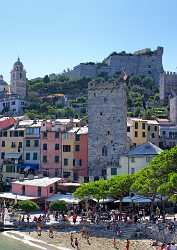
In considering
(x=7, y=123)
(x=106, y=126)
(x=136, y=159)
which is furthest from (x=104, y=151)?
(x=7, y=123)

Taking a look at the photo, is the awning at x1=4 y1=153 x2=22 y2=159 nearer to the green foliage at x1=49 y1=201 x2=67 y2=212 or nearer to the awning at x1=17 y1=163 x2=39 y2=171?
the awning at x1=17 y1=163 x2=39 y2=171

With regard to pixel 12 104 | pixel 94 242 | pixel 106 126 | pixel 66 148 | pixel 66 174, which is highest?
pixel 12 104

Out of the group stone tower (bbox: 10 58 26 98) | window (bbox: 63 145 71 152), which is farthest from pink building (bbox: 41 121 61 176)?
stone tower (bbox: 10 58 26 98)

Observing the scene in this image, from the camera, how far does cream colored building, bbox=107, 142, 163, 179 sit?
64.2 m

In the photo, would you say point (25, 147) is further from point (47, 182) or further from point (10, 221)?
point (10, 221)

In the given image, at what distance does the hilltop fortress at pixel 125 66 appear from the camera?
15788cm

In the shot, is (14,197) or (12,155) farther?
(12,155)

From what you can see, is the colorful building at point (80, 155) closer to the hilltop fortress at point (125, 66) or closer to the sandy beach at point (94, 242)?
the sandy beach at point (94, 242)

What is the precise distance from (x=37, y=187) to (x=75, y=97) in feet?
248

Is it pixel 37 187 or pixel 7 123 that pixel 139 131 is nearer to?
pixel 7 123

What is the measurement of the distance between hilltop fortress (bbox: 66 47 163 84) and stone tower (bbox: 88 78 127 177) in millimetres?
87962

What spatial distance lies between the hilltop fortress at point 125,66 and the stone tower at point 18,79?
2140cm

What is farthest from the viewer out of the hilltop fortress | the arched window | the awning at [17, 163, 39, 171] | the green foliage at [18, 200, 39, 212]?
the hilltop fortress

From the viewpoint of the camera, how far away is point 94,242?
4569 cm
